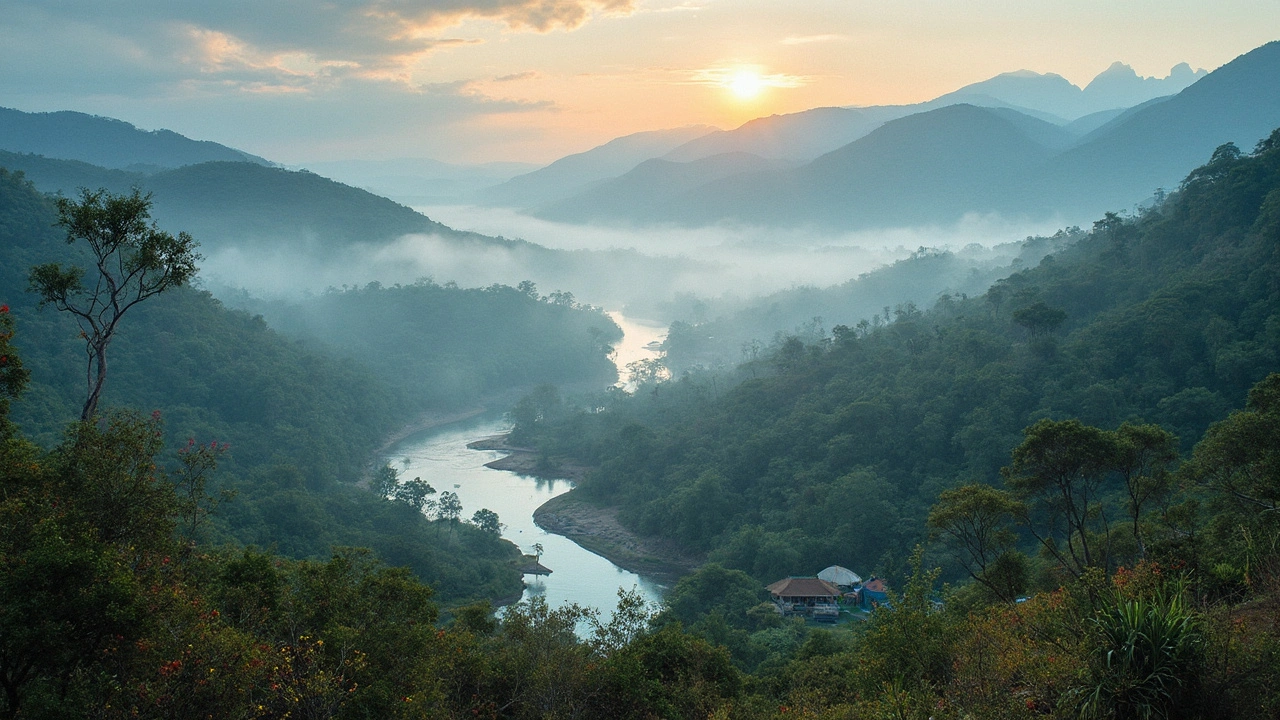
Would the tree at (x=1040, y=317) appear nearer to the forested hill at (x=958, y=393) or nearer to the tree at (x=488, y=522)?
the forested hill at (x=958, y=393)

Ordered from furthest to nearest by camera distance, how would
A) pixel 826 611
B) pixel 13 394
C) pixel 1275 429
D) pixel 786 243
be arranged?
Result: pixel 786 243 → pixel 826 611 → pixel 1275 429 → pixel 13 394

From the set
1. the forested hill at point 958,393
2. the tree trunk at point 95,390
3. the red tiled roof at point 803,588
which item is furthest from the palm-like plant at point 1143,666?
the forested hill at point 958,393

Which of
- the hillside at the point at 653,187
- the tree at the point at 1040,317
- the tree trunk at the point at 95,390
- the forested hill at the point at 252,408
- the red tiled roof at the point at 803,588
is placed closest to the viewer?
the tree trunk at the point at 95,390

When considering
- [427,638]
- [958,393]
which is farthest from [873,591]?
[427,638]

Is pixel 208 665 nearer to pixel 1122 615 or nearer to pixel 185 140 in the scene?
pixel 1122 615

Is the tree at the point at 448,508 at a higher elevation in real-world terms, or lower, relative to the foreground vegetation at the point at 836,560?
lower

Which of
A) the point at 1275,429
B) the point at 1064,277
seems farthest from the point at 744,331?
the point at 1275,429
